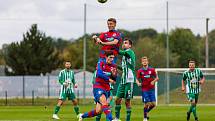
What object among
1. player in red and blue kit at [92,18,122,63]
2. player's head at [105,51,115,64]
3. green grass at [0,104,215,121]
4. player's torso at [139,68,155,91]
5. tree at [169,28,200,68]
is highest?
tree at [169,28,200,68]

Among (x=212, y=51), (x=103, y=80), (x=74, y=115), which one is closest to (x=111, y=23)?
(x=103, y=80)

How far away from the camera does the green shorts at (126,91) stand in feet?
63.5

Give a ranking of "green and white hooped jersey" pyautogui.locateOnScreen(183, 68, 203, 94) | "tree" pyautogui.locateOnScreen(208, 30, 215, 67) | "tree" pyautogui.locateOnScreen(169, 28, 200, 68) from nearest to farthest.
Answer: "green and white hooped jersey" pyautogui.locateOnScreen(183, 68, 203, 94)
"tree" pyautogui.locateOnScreen(208, 30, 215, 67)
"tree" pyautogui.locateOnScreen(169, 28, 200, 68)

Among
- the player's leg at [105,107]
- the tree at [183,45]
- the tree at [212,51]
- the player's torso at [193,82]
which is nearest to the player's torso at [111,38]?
the player's leg at [105,107]

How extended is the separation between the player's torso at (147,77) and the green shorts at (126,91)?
5.66ft

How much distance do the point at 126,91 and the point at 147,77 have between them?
2.12 meters

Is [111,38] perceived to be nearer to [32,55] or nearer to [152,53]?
[32,55]

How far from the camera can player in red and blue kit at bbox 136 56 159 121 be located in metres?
20.9

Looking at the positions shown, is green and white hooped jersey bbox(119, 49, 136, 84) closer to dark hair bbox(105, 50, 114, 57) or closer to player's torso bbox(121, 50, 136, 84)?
player's torso bbox(121, 50, 136, 84)

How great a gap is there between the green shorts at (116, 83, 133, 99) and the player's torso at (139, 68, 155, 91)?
1726 mm

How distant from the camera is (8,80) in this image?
62688mm

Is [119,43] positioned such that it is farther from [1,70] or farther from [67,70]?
[1,70]

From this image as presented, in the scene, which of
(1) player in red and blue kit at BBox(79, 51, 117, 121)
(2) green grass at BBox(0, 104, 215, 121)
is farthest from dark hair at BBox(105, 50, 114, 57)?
(2) green grass at BBox(0, 104, 215, 121)

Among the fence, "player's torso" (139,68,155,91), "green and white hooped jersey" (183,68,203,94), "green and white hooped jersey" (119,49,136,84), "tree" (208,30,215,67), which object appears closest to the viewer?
"green and white hooped jersey" (119,49,136,84)
